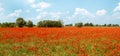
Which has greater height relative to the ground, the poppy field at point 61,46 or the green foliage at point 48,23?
the green foliage at point 48,23

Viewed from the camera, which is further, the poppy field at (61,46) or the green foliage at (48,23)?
the green foliage at (48,23)

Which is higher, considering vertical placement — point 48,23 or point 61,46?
point 48,23

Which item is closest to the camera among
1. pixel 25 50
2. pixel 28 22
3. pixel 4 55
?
pixel 4 55

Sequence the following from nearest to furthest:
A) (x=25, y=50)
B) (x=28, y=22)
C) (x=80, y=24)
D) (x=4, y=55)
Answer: (x=4, y=55)
(x=25, y=50)
(x=28, y=22)
(x=80, y=24)

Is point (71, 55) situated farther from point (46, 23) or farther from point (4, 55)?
point (46, 23)

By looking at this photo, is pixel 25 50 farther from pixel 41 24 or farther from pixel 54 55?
pixel 41 24

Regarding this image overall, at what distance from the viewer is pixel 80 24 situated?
77.8 metres

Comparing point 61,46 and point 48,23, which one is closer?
point 61,46

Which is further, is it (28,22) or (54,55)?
(28,22)

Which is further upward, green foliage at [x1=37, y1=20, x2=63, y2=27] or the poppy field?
green foliage at [x1=37, y1=20, x2=63, y2=27]

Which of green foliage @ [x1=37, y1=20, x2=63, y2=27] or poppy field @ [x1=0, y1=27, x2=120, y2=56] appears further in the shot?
green foliage @ [x1=37, y1=20, x2=63, y2=27]

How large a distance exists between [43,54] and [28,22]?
58.8m

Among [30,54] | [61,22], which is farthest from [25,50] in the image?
[61,22]

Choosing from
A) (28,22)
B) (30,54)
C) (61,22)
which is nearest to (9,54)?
(30,54)
